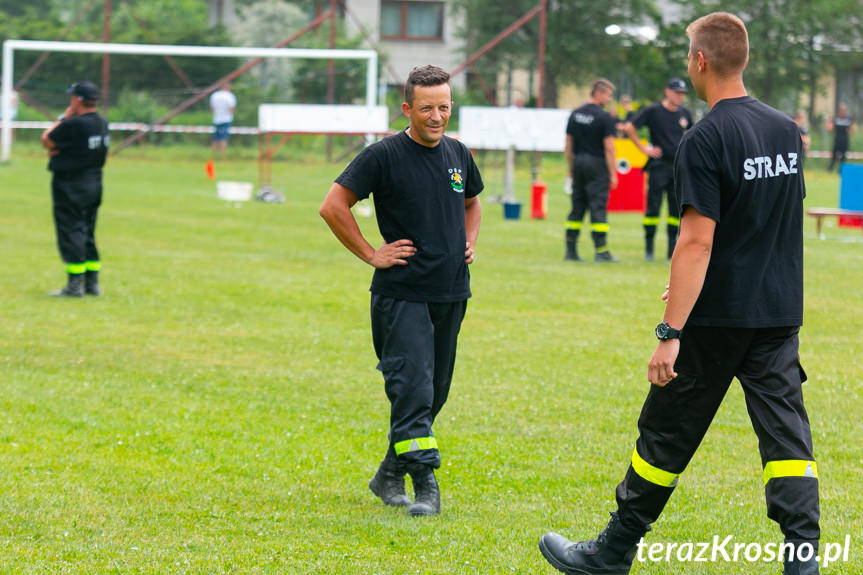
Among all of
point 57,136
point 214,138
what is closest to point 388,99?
point 214,138

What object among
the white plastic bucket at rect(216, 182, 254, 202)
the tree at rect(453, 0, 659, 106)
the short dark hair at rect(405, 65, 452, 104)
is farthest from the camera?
the tree at rect(453, 0, 659, 106)

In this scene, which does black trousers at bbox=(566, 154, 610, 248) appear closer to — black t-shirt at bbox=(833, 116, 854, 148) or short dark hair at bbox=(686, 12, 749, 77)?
short dark hair at bbox=(686, 12, 749, 77)

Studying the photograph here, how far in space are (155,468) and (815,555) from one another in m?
3.31

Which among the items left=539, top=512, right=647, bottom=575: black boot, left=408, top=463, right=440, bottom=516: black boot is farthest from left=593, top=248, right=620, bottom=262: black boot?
left=539, top=512, right=647, bottom=575: black boot

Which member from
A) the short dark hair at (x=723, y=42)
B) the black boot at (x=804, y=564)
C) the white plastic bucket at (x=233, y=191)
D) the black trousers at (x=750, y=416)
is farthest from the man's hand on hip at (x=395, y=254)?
the white plastic bucket at (x=233, y=191)

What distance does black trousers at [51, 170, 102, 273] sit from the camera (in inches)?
476

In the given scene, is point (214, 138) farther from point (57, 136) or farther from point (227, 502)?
point (227, 502)

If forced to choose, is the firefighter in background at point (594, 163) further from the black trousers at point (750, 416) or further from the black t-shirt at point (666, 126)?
the black trousers at point (750, 416)

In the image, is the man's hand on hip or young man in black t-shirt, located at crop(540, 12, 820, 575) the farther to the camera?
the man's hand on hip

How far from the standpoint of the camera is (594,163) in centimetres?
1544

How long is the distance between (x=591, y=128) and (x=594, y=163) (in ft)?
1.39

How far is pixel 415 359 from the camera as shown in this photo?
555 centimetres

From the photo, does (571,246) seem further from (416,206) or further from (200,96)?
(200,96)

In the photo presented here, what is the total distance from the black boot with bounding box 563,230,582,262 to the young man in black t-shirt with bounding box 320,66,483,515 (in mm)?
10078
